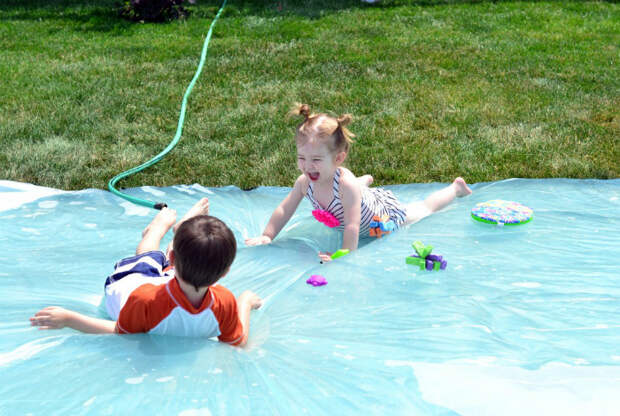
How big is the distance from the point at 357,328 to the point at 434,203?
174 centimetres

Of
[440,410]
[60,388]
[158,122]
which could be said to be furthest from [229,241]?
[158,122]

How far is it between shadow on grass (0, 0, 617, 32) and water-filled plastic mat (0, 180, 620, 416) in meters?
6.44

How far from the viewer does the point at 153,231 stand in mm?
3355

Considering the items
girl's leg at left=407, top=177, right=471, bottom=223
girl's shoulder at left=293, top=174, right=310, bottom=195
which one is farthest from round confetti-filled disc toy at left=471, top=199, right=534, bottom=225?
girl's shoulder at left=293, top=174, right=310, bottom=195

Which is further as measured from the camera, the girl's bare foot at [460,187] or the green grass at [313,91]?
the green grass at [313,91]

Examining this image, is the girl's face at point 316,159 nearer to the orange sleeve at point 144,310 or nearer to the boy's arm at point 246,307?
the boy's arm at point 246,307

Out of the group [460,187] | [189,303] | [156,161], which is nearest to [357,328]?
[189,303]

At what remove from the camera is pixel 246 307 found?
252 cm

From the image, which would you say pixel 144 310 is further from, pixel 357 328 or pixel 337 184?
pixel 337 184

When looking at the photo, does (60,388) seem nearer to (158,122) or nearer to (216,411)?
(216,411)

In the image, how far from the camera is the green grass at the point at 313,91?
4980mm

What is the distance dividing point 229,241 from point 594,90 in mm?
5510

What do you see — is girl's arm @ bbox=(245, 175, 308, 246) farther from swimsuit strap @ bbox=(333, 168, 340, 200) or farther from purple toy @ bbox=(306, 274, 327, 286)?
purple toy @ bbox=(306, 274, 327, 286)

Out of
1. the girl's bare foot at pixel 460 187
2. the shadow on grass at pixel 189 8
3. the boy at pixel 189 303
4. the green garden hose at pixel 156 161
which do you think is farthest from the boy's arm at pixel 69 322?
the shadow on grass at pixel 189 8
